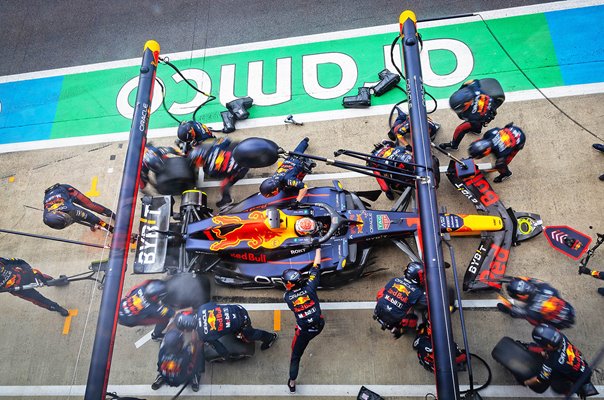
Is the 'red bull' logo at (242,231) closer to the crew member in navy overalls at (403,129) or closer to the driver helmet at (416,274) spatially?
the driver helmet at (416,274)

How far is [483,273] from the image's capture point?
21.5 feet

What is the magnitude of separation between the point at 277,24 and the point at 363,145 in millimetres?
3984

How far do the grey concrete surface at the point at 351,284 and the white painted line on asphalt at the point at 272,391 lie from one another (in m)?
0.10

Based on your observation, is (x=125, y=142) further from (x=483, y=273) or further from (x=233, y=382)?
(x=483, y=273)

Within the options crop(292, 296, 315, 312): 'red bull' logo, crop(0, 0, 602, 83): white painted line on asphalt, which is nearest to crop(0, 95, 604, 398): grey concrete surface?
crop(292, 296, 315, 312): 'red bull' logo

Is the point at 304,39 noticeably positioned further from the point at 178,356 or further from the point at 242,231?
the point at 178,356

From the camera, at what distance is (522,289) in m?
5.59

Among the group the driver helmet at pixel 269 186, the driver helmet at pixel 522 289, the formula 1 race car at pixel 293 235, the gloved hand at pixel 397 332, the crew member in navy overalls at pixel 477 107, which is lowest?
the gloved hand at pixel 397 332

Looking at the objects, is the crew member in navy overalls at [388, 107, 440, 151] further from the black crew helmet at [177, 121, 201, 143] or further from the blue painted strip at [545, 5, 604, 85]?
the black crew helmet at [177, 121, 201, 143]

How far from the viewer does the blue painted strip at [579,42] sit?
812 centimetres

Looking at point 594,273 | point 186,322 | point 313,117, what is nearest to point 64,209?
point 186,322

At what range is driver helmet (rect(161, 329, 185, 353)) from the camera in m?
5.73

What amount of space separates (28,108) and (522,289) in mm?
11118

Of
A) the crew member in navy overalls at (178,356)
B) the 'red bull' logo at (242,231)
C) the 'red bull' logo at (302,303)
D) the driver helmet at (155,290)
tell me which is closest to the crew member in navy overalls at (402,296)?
the 'red bull' logo at (302,303)
